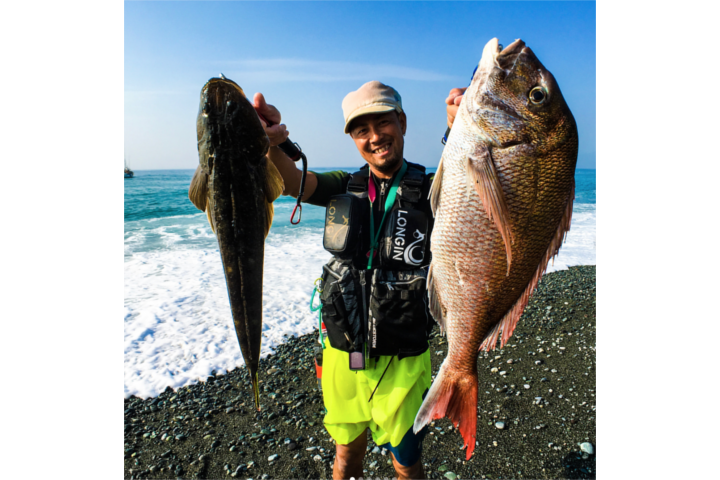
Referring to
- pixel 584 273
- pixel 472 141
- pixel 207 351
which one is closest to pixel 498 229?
pixel 472 141

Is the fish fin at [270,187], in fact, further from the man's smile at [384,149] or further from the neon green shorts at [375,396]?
the neon green shorts at [375,396]

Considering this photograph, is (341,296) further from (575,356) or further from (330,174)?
(575,356)

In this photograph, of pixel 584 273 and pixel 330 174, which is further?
pixel 584 273

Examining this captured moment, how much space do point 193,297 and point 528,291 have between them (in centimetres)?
931

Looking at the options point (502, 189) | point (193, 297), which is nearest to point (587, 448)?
point (502, 189)

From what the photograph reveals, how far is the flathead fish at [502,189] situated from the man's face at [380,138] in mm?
1100

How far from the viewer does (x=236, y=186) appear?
5.54ft

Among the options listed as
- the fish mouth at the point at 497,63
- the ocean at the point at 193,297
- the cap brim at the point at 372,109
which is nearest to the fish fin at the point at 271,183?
the fish mouth at the point at 497,63

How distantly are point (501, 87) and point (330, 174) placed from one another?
1.87 meters

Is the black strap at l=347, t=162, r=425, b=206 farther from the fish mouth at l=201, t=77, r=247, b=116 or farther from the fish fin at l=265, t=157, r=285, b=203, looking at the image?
the fish mouth at l=201, t=77, r=247, b=116

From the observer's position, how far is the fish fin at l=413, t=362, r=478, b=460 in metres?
2.20

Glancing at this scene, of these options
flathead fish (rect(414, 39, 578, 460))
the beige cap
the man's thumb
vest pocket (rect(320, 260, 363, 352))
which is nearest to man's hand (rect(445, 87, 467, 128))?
flathead fish (rect(414, 39, 578, 460))

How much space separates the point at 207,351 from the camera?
683 centimetres

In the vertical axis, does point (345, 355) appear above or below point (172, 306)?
above
